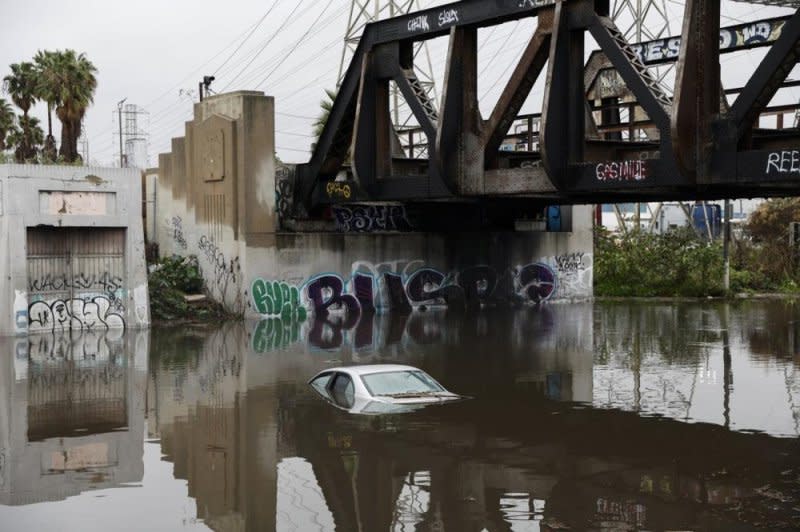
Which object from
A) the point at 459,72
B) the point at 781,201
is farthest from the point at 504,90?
the point at 781,201

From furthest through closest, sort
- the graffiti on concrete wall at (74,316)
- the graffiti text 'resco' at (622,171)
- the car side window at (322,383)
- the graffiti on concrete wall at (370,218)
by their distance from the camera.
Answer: the graffiti on concrete wall at (370,218), the graffiti on concrete wall at (74,316), the graffiti text 'resco' at (622,171), the car side window at (322,383)

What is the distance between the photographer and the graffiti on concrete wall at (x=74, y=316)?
32.9 m

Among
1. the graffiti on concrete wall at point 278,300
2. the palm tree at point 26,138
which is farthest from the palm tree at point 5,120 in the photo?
the graffiti on concrete wall at point 278,300

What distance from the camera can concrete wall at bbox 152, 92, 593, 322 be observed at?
3759cm

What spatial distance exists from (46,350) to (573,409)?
16.3m

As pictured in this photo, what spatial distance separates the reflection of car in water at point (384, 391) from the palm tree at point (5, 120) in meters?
58.1

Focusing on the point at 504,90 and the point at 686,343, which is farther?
the point at 686,343

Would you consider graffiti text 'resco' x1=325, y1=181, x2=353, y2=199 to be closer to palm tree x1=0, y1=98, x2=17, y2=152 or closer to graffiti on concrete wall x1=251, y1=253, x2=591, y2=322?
graffiti on concrete wall x1=251, y1=253, x2=591, y2=322

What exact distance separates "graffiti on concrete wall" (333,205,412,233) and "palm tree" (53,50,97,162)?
20341mm

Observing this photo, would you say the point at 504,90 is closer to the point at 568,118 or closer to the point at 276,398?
the point at 568,118

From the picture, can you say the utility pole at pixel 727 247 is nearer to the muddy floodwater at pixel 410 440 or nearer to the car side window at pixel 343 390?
the muddy floodwater at pixel 410 440

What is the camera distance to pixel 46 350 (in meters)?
29.5

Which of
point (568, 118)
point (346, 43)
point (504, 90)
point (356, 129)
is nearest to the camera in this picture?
point (568, 118)

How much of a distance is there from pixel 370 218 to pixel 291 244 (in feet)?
14.9
